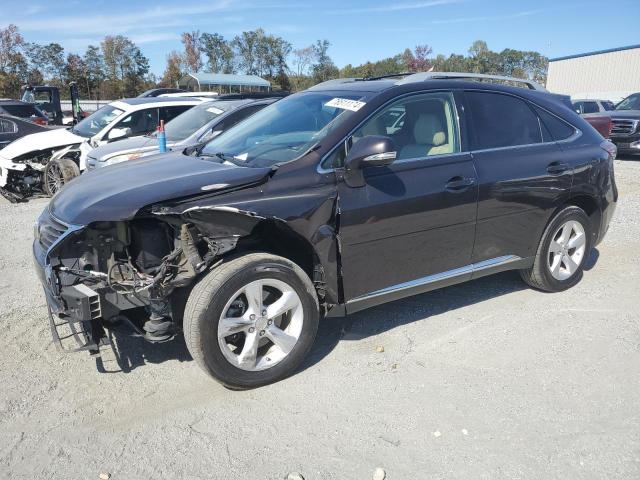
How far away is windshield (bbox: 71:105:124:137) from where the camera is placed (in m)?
10.2

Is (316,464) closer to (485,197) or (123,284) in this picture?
(123,284)

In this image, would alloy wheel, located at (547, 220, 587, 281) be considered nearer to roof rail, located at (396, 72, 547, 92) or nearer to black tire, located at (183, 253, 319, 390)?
roof rail, located at (396, 72, 547, 92)

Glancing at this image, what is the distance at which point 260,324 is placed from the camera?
10.7 feet

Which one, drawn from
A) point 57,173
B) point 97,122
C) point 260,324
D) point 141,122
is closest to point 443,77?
point 260,324

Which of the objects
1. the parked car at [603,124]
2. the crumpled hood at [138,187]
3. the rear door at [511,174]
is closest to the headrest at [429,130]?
the rear door at [511,174]

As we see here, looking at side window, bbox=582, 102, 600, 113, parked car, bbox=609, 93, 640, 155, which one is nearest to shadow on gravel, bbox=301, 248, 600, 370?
parked car, bbox=609, 93, 640, 155

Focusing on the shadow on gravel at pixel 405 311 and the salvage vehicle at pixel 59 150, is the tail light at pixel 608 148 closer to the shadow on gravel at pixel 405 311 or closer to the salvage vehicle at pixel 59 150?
the shadow on gravel at pixel 405 311

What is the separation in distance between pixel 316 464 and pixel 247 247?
4.44 feet

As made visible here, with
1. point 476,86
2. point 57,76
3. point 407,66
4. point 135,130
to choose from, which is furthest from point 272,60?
point 476,86

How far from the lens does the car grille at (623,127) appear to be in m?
14.5

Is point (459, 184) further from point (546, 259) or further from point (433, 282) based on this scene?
point (546, 259)

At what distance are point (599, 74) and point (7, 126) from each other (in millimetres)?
46593

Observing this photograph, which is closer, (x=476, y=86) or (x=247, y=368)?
(x=247, y=368)

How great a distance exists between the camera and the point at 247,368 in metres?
3.28
